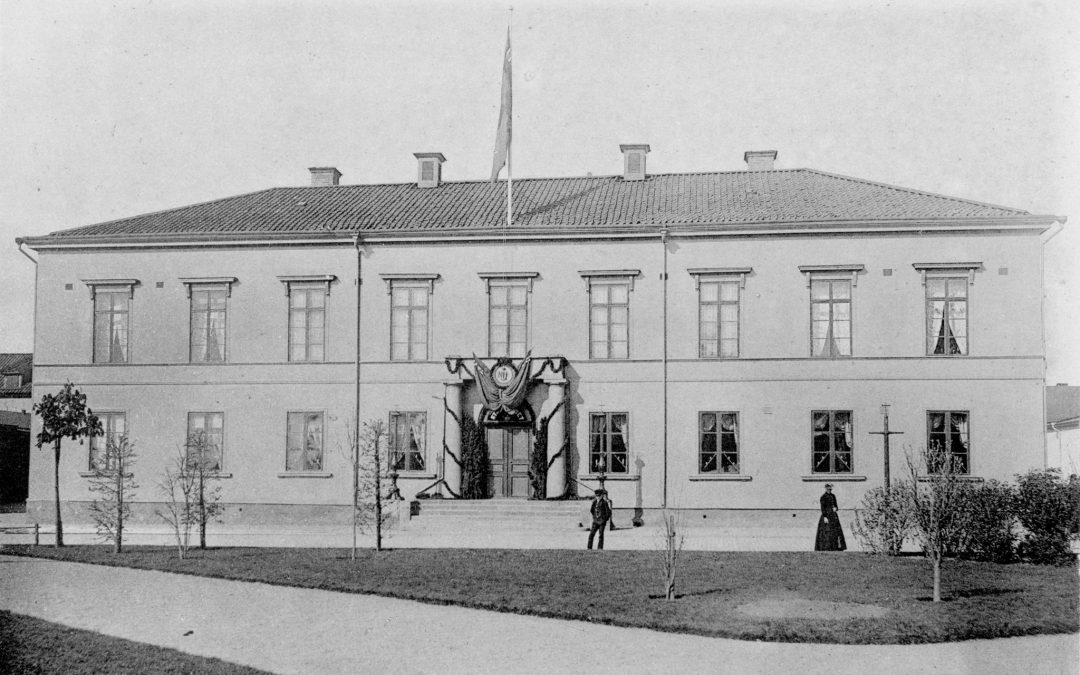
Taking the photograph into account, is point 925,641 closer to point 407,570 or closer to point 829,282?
point 407,570

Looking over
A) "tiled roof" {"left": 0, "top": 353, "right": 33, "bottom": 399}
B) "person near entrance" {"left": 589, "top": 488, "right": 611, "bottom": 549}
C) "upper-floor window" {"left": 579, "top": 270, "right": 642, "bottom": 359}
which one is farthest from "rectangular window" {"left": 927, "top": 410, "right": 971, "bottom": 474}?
"tiled roof" {"left": 0, "top": 353, "right": 33, "bottom": 399}

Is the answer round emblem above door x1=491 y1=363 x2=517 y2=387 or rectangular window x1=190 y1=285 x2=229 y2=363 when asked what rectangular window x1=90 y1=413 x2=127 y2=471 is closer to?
rectangular window x1=190 y1=285 x2=229 y2=363

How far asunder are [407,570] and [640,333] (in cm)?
999

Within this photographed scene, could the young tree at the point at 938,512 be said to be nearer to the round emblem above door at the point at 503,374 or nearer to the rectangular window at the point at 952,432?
the rectangular window at the point at 952,432

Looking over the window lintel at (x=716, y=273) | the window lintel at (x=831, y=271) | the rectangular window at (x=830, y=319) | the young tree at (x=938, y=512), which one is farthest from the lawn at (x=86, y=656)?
the window lintel at (x=831, y=271)

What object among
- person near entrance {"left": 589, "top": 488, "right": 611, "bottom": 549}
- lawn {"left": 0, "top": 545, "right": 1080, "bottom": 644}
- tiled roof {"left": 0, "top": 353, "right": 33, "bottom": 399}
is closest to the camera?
lawn {"left": 0, "top": 545, "right": 1080, "bottom": 644}

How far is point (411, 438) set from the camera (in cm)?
2602

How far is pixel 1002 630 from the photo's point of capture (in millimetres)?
12773

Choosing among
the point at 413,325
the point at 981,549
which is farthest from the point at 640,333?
the point at 981,549

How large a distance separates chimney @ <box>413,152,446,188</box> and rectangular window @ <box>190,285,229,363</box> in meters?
7.12

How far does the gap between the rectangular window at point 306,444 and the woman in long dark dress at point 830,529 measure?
12.3m

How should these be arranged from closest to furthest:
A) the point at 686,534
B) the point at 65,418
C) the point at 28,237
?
the point at 65,418
the point at 686,534
the point at 28,237

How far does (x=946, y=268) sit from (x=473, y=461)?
1233cm

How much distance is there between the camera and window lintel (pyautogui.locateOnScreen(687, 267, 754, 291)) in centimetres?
2509
